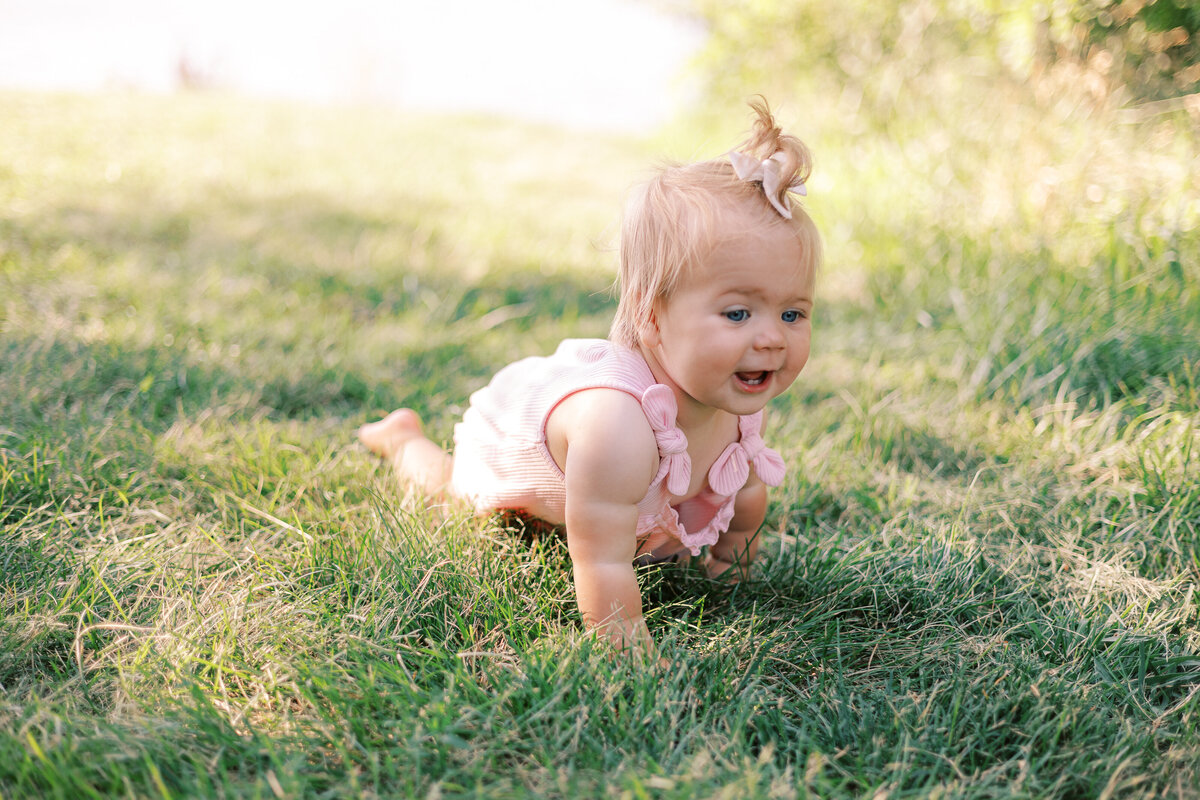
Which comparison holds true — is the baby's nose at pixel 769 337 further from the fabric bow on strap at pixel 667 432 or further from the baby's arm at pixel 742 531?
the baby's arm at pixel 742 531

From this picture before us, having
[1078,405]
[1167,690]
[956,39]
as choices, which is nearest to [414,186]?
[956,39]

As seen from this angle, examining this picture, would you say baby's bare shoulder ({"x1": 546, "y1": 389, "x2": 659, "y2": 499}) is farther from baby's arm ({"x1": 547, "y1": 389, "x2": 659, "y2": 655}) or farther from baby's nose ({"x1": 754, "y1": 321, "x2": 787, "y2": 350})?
baby's nose ({"x1": 754, "y1": 321, "x2": 787, "y2": 350})

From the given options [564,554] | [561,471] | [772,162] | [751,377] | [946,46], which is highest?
[946,46]

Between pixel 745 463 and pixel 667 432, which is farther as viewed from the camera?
pixel 745 463

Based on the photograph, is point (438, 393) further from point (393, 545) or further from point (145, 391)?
point (393, 545)

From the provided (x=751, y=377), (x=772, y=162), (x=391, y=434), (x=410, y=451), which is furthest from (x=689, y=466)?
(x=391, y=434)

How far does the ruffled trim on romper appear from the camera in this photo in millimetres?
1704

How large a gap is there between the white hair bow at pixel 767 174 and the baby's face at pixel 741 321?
45mm

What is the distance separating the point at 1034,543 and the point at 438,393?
1.96 meters

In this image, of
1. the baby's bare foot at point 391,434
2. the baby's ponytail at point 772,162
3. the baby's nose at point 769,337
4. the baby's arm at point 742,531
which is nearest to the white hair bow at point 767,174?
the baby's ponytail at point 772,162

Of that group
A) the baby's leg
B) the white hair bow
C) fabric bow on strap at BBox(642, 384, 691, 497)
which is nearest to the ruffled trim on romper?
fabric bow on strap at BBox(642, 384, 691, 497)

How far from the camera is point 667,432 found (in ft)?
5.62

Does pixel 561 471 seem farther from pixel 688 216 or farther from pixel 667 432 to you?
pixel 688 216

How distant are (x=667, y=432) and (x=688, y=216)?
426mm
